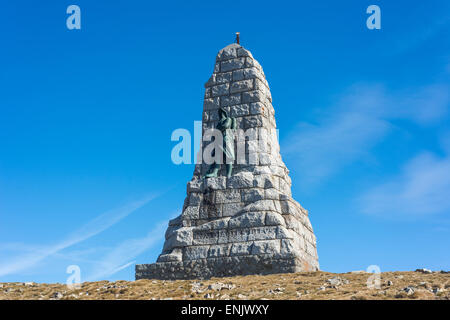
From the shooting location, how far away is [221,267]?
13305mm

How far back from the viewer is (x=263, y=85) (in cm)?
1684

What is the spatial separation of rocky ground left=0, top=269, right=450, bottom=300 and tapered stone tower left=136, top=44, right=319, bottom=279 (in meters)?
1.25

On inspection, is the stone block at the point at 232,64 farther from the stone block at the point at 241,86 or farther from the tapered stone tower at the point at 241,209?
the stone block at the point at 241,86

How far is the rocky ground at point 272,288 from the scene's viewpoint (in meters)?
8.94

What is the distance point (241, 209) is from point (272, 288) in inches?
182

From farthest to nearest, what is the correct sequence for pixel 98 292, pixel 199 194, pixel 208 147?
pixel 208 147 → pixel 199 194 → pixel 98 292

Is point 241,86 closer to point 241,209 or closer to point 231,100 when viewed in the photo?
point 231,100

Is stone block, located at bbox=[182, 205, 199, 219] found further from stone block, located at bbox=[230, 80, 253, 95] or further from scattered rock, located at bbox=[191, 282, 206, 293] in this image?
stone block, located at bbox=[230, 80, 253, 95]

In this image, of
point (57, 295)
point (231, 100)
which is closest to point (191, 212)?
point (231, 100)

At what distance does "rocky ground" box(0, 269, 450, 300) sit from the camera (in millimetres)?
8938

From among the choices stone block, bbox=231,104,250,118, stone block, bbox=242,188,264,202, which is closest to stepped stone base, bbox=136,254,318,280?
stone block, bbox=242,188,264,202
